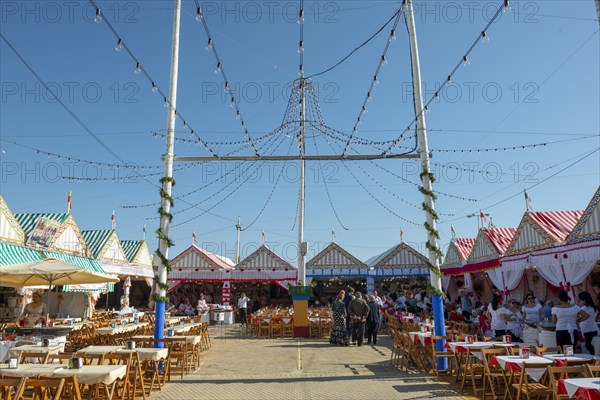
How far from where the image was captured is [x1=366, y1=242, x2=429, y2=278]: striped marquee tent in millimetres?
22781

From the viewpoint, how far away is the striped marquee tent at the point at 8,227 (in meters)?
12.8

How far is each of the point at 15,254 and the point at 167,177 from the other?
22.9ft

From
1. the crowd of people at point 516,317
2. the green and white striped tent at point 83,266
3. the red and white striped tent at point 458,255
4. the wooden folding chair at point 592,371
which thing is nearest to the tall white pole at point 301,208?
the crowd of people at point 516,317

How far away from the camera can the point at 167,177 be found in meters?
8.98

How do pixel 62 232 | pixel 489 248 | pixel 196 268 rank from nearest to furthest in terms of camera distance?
pixel 489 248, pixel 62 232, pixel 196 268

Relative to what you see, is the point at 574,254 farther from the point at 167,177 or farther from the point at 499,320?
the point at 167,177

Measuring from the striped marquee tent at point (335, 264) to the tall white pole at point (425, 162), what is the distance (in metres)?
13.7

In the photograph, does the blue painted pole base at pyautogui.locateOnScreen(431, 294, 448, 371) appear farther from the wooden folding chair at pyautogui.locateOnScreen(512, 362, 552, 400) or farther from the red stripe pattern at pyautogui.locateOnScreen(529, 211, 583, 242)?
the red stripe pattern at pyautogui.locateOnScreen(529, 211, 583, 242)

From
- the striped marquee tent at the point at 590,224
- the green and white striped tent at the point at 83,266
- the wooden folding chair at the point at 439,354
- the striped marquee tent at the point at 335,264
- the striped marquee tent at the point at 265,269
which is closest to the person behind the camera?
the wooden folding chair at the point at 439,354

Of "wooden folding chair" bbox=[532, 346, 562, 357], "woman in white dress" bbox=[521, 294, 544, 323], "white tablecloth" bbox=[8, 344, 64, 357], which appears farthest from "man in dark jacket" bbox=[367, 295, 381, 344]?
"white tablecloth" bbox=[8, 344, 64, 357]

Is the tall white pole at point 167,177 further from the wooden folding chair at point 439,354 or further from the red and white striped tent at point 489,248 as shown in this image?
the red and white striped tent at point 489,248

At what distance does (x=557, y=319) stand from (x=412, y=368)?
2696mm

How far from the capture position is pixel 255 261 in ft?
76.4

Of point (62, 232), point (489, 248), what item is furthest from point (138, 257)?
point (489, 248)
